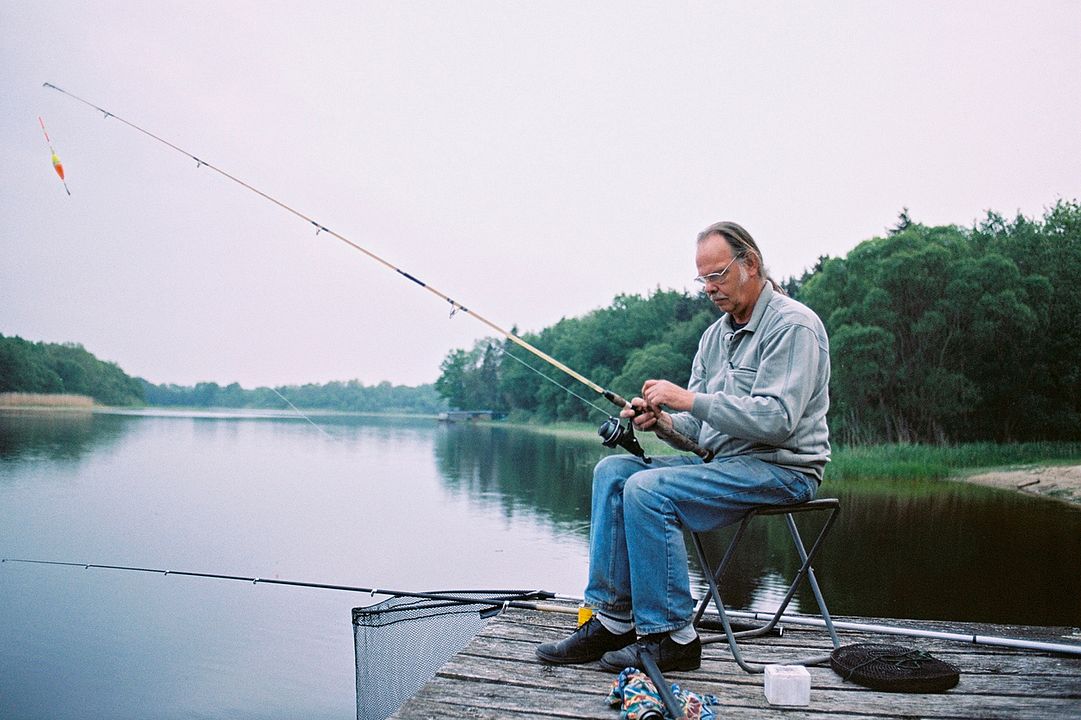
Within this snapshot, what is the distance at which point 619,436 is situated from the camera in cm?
280

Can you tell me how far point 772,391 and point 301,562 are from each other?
30.0ft

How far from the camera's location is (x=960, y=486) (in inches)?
728

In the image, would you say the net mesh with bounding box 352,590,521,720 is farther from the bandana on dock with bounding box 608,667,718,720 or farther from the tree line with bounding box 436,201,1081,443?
the tree line with bounding box 436,201,1081,443

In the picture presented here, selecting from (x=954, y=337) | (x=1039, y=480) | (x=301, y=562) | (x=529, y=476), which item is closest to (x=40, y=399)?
(x=529, y=476)

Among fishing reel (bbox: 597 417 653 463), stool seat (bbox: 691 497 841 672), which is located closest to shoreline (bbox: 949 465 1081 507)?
stool seat (bbox: 691 497 841 672)

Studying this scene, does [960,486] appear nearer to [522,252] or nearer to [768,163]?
[768,163]

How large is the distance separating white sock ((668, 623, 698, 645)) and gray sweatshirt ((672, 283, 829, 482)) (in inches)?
22.1

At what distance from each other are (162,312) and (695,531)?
111 feet

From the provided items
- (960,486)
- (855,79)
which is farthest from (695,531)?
(855,79)

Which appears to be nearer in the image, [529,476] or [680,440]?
[680,440]

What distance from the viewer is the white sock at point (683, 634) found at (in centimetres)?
254

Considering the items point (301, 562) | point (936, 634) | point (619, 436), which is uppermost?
point (619, 436)

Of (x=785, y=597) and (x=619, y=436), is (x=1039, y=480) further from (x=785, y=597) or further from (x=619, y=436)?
(x=619, y=436)

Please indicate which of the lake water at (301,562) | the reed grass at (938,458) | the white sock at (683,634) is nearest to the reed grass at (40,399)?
the lake water at (301,562)
